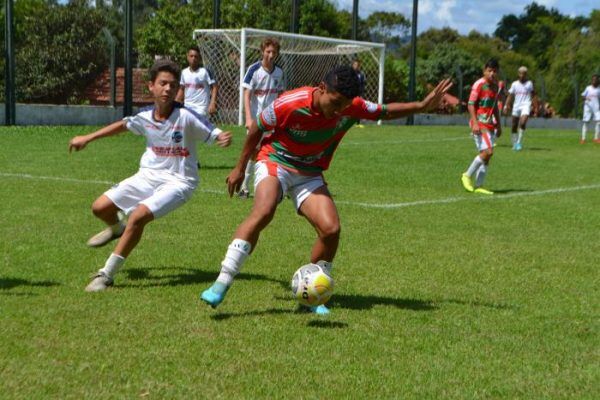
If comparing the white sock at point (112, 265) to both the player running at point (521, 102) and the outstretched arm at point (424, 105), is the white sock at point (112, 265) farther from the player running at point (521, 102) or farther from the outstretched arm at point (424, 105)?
the player running at point (521, 102)

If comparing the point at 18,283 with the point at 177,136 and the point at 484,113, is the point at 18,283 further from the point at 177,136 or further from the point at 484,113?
the point at 484,113

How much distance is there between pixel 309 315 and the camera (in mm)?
5922

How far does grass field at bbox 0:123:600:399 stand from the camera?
4586mm

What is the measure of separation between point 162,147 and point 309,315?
6.59 feet

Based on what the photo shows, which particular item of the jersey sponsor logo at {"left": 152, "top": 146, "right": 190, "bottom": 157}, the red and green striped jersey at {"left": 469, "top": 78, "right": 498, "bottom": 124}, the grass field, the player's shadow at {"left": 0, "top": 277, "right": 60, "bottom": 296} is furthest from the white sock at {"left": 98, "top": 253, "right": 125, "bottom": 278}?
the red and green striped jersey at {"left": 469, "top": 78, "right": 498, "bottom": 124}

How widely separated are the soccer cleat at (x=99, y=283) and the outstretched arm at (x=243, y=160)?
4.02 ft

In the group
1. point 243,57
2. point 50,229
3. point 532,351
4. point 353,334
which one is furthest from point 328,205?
point 243,57

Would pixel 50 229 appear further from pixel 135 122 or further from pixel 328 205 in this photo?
pixel 328 205

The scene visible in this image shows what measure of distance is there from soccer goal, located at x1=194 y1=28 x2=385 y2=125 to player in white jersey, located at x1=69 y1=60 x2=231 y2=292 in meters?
18.5

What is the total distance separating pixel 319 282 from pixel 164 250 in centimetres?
266

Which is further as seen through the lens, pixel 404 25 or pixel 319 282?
pixel 404 25

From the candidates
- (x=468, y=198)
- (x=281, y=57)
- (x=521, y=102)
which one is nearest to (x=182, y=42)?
(x=281, y=57)

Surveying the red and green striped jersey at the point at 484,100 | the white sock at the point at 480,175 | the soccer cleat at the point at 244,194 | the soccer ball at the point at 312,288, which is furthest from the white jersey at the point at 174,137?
the red and green striped jersey at the point at 484,100

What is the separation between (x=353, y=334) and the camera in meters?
5.47
